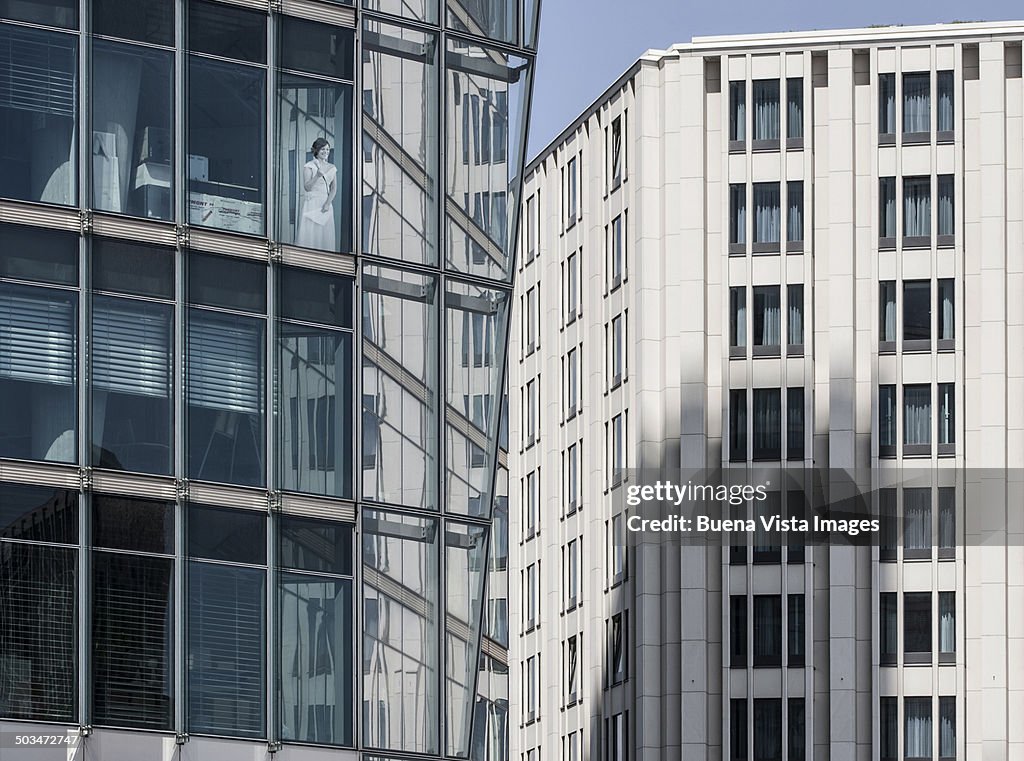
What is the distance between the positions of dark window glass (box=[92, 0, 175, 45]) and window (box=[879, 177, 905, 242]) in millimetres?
50151

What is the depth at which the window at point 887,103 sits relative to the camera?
76.4 meters

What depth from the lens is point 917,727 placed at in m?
71.2

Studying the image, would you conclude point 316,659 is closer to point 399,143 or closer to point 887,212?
point 399,143

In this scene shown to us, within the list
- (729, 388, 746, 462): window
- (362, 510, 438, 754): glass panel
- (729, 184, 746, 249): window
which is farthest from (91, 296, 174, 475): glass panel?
(729, 184, 746, 249): window

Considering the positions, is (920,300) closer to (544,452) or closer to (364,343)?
(544,452)

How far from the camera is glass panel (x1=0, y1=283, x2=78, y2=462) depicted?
87.0 ft

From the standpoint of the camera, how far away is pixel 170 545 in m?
27.4

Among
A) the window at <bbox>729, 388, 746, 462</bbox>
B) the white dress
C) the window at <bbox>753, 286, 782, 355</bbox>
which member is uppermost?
the window at <bbox>753, 286, 782, 355</bbox>

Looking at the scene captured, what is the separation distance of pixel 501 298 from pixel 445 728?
6721mm

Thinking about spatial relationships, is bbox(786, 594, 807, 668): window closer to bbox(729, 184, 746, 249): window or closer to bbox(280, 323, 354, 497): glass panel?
bbox(729, 184, 746, 249): window

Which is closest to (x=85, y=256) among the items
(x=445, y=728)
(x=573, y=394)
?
(x=445, y=728)

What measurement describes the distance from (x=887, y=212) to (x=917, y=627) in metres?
14.6

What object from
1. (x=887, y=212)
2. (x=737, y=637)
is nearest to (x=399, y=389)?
(x=737, y=637)

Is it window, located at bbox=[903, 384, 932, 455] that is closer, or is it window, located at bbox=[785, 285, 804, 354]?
window, located at bbox=[903, 384, 932, 455]
